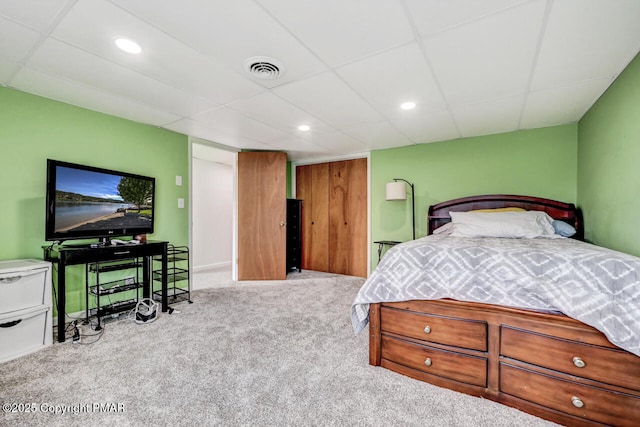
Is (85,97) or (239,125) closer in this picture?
(85,97)

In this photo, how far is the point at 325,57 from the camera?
1.94 metres

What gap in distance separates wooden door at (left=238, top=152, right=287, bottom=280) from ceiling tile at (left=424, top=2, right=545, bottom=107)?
2.96 meters

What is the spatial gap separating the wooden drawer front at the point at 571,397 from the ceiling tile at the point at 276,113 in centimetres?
271

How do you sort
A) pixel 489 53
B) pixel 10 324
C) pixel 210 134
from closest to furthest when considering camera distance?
1. pixel 489 53
2. pixel 10 324
3. pixel 210 134

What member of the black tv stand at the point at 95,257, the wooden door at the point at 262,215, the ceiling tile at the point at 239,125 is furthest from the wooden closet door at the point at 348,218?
the black tv stand at the point at 95,257

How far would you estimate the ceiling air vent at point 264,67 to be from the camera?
197 centimetres

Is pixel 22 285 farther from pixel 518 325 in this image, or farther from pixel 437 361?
pixel 518 325

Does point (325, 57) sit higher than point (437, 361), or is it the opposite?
point (325, 57)

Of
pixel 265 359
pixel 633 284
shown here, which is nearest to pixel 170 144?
pixel 265 359

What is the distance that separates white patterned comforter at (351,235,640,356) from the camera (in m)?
1.32

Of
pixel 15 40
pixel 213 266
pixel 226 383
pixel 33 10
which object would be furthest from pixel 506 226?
pixel 213 266

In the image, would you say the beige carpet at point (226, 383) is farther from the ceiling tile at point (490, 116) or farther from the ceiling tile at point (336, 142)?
the ceiling tile at point (490, 116)

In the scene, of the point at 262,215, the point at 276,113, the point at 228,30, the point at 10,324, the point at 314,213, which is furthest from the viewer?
the point at 314,213

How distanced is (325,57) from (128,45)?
1311mm
